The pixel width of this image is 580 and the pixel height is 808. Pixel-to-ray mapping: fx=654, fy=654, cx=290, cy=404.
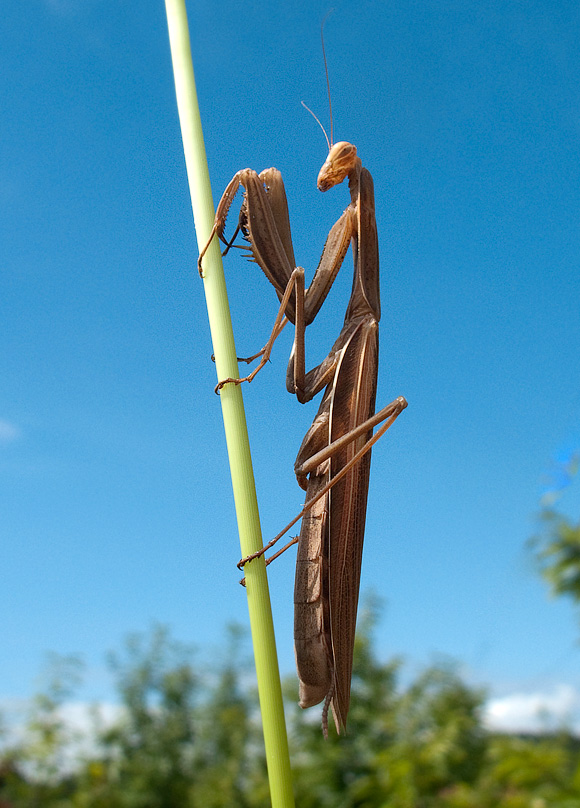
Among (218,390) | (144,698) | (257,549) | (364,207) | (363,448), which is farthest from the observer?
(144,698)

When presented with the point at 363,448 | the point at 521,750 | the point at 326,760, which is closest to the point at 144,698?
the point at 326,760

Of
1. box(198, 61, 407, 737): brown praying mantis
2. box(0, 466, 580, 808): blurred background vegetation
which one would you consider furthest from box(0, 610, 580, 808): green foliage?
box(198, 61, 407, 737): brown praying mantis

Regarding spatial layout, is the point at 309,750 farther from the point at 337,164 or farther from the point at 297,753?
the point at 337,164

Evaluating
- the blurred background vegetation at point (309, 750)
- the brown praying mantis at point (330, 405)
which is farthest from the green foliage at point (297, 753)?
the brown praying mantis at point (330, 405)

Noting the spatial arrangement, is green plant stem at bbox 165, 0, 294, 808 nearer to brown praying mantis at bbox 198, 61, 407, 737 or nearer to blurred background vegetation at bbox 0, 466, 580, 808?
brown praying mantis at bbox 198, 61, 407, 737

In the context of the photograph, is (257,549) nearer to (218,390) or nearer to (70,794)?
(218,390)

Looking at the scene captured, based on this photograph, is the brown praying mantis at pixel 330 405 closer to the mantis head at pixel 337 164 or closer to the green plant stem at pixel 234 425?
the mantis head at pixel 337 164
